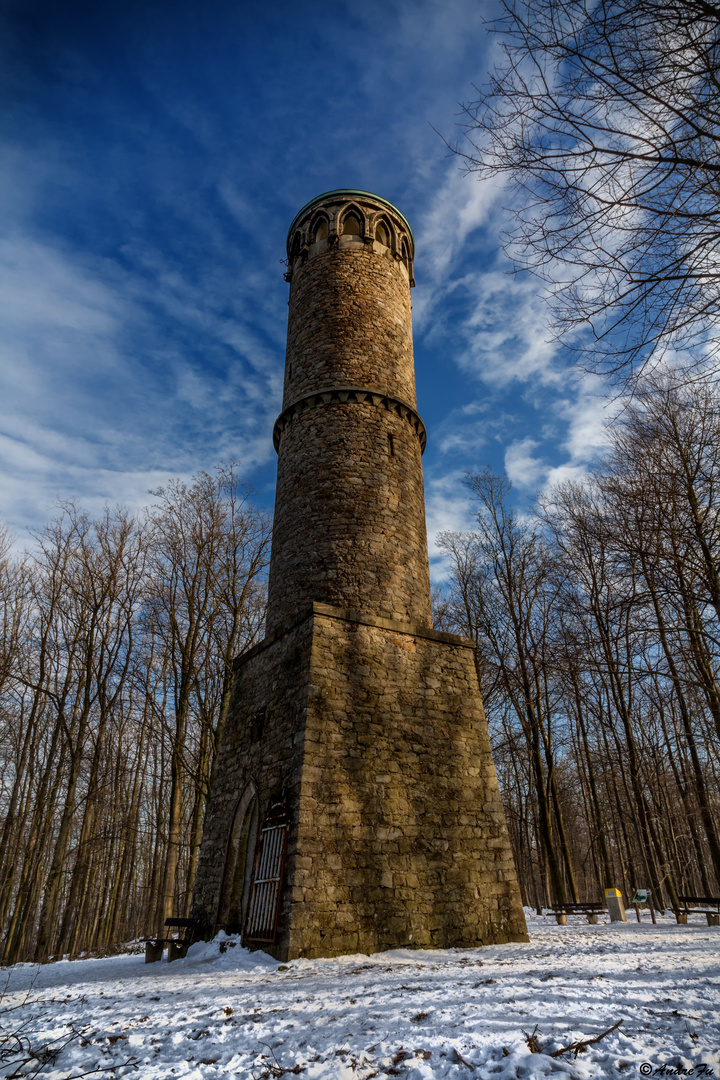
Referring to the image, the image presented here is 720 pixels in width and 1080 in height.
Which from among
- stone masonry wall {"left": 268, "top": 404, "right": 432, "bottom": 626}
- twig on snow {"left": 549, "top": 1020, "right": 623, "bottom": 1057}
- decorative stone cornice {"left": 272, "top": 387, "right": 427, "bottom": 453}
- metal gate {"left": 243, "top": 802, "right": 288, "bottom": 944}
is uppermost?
decorative stone cornice {"left": 272, "top": 387, "right": 427, "bottom": 453}

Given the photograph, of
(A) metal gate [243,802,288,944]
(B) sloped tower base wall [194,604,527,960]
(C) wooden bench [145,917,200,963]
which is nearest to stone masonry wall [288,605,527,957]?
(B) sloped tower base wall [194,604,527,960]

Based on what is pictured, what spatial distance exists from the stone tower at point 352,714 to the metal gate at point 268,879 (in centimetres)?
3

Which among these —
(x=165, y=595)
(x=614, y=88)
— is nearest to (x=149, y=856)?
(x=165, y=595)

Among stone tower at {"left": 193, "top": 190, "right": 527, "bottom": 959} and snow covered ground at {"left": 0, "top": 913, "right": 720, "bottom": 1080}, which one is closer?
snow covered ground at {"left": 0, "top": 913, "right": 720, "bottom": 1080}

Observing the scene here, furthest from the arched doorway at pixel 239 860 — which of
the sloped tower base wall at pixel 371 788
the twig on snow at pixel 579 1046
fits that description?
the twig on snow at pixel 579 1046

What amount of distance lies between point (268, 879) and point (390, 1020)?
392cm

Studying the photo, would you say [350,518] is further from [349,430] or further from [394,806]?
[394,806]

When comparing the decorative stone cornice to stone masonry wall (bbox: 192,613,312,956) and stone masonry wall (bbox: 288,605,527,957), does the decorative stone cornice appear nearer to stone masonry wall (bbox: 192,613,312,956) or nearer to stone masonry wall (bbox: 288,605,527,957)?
stone masonry wall (bbox: 288,605,527,957)

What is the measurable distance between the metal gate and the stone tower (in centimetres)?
3

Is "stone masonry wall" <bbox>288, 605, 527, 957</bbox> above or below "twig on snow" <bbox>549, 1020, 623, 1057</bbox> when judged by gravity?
above

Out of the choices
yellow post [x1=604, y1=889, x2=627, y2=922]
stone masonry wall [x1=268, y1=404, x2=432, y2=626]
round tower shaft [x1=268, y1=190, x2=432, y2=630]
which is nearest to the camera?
stone masonry wall [x1=268, y1=404, x2=432, y2=626]

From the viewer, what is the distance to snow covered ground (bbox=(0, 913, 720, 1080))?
9.55 ft

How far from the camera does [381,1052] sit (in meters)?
3.11

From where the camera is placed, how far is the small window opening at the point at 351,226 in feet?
41.8
